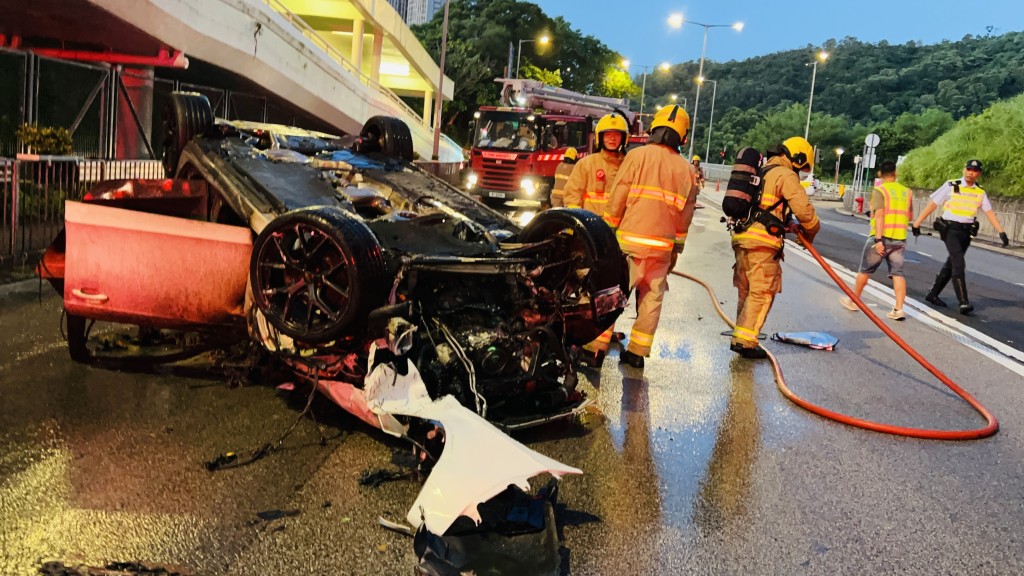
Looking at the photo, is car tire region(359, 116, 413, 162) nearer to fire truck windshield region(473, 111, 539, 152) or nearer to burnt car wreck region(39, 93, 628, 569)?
burnt car wreck region(39, 93, 628, 569)

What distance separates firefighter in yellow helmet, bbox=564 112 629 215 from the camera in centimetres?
735

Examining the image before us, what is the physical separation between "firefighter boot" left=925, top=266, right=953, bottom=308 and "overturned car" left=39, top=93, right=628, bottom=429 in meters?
7.15

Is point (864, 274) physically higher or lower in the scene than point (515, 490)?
higher

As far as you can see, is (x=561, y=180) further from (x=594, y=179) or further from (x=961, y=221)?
(x=961, y=221)

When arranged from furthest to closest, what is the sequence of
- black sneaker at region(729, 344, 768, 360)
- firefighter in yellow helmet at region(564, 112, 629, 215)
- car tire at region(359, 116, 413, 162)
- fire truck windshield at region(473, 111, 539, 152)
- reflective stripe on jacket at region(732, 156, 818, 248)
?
fire truck windshield at region(473, 111, 539, 152) < firefighter in yellow helmet at region(564, 112, 629, 215) < car tire at region(359, 116, 413, 162) < black sneaker at region(729, 344, 768, 360) < reflective stripe on jacket at region(732, 156, 818, 248)

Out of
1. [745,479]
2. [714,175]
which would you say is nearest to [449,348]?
[745,479]

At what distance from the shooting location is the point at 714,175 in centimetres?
6462

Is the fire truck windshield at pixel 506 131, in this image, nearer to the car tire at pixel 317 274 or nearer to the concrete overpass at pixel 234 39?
the concrete overpass at pixel 234 39

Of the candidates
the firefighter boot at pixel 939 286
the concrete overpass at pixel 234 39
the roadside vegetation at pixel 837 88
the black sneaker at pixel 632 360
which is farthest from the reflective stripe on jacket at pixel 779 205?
the roadside vegetation at pixel 837 88

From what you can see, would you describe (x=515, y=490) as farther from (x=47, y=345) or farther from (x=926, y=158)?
(x=926, y=158)

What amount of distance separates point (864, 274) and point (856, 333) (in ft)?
4.20

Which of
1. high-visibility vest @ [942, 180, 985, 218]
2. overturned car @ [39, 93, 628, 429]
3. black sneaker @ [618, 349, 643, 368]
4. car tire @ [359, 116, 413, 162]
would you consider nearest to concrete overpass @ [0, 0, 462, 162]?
car tire @ [359, 116, 413, 162]

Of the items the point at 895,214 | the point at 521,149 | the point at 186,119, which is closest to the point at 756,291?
the point at 895,214

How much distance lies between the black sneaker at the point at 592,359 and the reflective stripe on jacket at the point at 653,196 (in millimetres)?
808
